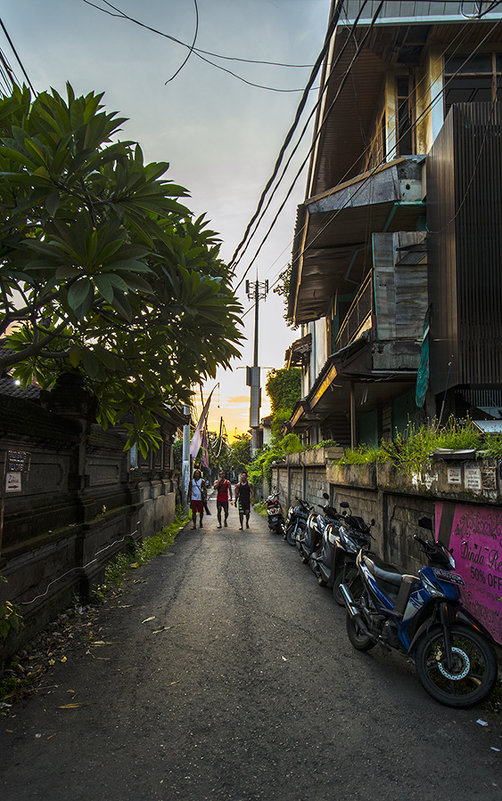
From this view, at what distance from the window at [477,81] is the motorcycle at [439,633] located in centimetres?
953

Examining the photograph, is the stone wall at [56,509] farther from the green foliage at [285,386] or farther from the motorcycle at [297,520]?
the green foliage at [285,386]

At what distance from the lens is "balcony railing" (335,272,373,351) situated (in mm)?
10477

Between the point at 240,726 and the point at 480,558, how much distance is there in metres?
2.33

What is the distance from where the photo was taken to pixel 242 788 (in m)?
2.68

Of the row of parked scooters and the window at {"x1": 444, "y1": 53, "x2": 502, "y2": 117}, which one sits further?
the window at {"x1": 444, "y1": 53, "x2": 502, "y2": 117}

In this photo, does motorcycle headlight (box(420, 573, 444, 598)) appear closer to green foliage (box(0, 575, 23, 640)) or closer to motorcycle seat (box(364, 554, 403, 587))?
motorcycle seat (box(364, 554, 403, 587))

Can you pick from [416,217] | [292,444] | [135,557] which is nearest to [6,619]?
[135,557]

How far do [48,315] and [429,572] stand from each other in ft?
12.3

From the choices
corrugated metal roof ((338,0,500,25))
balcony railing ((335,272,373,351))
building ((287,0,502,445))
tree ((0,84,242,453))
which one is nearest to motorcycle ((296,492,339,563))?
building ((287,0,502,445))

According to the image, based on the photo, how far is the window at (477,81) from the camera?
10.2 meters

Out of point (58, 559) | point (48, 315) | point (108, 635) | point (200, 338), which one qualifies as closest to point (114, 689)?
point (108, 635)

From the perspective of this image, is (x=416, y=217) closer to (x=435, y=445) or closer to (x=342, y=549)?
(x=435, y=445)

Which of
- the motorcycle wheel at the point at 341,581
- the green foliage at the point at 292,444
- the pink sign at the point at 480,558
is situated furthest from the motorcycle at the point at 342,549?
the green foliage at the point at 292,444

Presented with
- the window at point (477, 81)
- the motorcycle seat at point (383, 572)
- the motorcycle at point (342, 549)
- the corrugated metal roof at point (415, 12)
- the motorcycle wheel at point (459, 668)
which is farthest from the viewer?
the window at point (477, 81)
